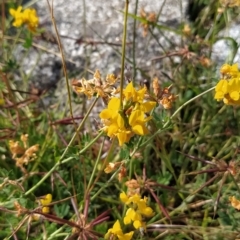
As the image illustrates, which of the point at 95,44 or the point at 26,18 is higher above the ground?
the point at 26,18

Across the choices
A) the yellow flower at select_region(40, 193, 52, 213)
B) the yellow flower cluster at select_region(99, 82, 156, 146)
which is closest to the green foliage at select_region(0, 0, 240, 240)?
the yellow flower at select_region(40, 193, 52, 213)

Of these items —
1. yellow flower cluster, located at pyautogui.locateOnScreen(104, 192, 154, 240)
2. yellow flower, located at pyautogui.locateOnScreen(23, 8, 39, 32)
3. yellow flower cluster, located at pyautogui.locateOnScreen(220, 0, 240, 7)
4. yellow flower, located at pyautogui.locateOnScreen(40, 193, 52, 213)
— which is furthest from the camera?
yellow flower, located at pyautogui.locateOnScreen(23, 8, 39, 32)

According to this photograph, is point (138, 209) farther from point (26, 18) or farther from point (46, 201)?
point (26, 18)

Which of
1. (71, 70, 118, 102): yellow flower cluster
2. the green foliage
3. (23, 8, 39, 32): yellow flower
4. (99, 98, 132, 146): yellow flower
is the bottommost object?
the green foliage

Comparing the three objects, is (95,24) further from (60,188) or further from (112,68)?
(60,188)

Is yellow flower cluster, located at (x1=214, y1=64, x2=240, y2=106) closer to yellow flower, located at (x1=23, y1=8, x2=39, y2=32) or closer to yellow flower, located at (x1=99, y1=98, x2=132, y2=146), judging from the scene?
yellow flower, located at (x1=99, y1=98, x2=132, y2=146)

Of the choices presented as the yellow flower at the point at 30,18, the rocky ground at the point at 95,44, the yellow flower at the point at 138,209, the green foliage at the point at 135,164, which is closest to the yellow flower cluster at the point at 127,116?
the green foliage at the point at 135,164

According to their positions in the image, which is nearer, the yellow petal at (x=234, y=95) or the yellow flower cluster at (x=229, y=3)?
the yellow petal at (x=234, y=95)

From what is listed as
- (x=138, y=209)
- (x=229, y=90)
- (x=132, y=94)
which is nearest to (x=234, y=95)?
(x=229, y=90)

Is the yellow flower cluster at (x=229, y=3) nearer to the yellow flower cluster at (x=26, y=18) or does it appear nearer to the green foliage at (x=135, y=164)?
the green foliage at (x=135, y=164)
